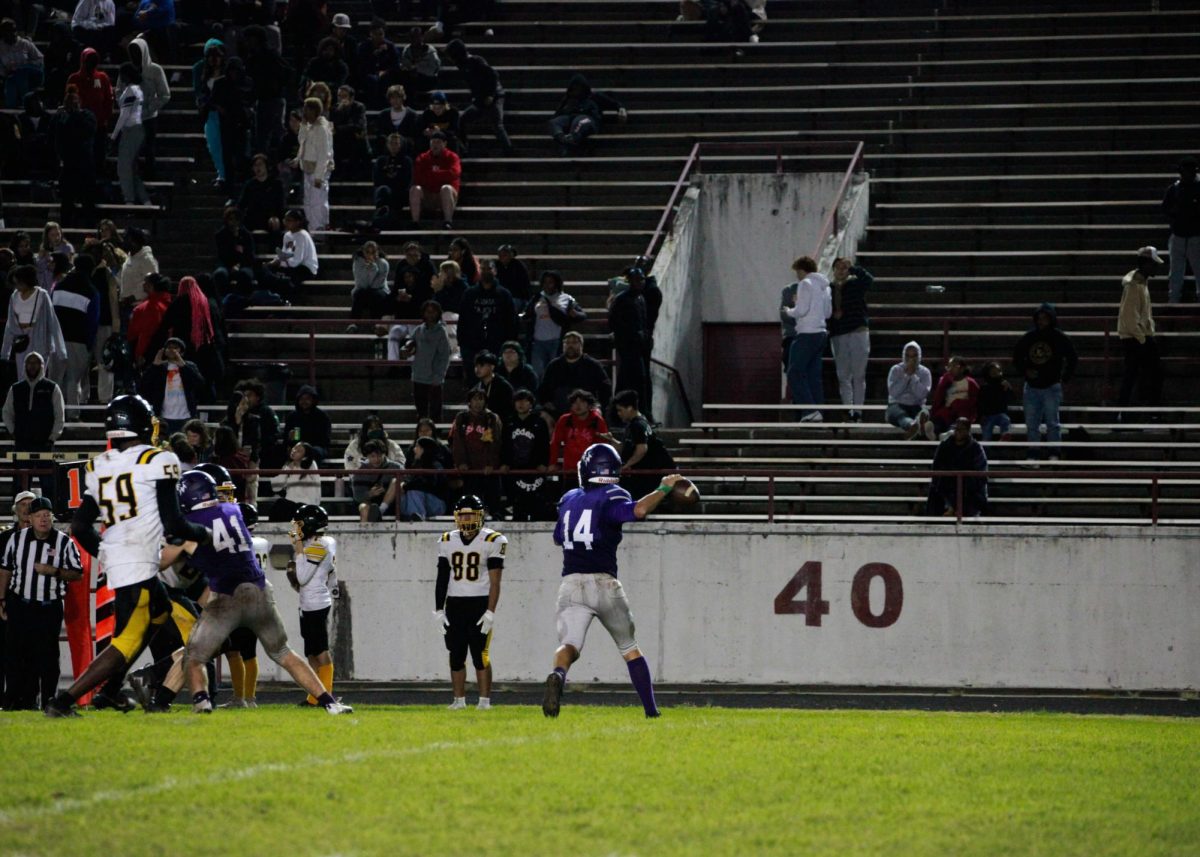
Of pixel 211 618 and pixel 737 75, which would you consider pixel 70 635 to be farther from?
pixel 737 75

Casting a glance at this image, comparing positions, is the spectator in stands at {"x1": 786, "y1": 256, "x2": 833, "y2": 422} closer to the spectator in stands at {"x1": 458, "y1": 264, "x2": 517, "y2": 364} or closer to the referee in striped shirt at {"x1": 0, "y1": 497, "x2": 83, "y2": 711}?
the spectator in stands at {"x1": 458, "y1": 264, "x2": 517, "y2": 364}

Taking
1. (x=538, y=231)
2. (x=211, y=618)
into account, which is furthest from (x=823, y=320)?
(x=211, y=618)

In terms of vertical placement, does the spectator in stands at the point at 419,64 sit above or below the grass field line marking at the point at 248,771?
above

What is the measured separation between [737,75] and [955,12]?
3618mm

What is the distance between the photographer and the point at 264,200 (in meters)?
25.9

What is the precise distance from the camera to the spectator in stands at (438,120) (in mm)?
27219

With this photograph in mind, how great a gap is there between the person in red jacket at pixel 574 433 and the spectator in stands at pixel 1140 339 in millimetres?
6384

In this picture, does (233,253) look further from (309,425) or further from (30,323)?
(309,425)

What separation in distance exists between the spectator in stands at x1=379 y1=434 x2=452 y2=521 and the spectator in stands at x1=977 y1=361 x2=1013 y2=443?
5.86 m

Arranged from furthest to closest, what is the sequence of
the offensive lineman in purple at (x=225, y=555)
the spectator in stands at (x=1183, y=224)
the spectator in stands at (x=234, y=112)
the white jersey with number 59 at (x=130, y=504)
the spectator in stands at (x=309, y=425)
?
the spectator in stands at (x=234, y=112), the spectator in stands at (x=1183, y=224), the spectator in stands at (x=309, y=425), the offensive lineman in purple at (x=225, y=555), the white jersey with number 59 at (x=130, y=504)

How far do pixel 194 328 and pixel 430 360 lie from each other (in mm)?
2686

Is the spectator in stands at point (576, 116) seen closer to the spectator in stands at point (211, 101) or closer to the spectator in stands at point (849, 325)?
the spectator in stands at point (211, 101)

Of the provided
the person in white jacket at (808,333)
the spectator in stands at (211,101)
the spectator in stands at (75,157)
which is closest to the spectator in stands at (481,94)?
the spectator in stands at (211,101)

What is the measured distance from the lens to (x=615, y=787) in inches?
391
